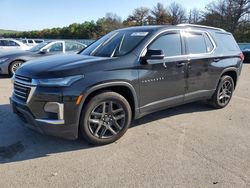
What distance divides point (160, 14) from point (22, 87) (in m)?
62.4

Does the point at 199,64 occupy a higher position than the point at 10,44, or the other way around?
the point at 10,44

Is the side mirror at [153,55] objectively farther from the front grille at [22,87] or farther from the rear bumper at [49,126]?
the front grille at [22,87]

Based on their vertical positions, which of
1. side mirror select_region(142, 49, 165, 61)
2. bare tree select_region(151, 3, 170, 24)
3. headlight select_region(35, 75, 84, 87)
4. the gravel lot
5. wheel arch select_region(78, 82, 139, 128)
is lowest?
the gravel lot

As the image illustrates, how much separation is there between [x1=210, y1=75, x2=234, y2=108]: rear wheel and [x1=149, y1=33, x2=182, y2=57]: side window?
162 cm

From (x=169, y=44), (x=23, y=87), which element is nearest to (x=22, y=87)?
(x=23, y=87)

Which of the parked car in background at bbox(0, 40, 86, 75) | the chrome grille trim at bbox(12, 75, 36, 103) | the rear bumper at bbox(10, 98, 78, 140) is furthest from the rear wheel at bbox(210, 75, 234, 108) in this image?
the parked car in background at bbox(0, 40, 86, 75)

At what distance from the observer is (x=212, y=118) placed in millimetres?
5707

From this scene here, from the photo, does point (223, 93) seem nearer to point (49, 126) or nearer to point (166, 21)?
point (49, 126)

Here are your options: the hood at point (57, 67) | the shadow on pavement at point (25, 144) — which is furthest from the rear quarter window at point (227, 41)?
the hood at point (57, 67)

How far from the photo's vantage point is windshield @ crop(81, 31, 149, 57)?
4.69 meters

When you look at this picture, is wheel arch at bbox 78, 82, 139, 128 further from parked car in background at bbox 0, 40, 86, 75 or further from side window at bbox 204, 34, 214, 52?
parked car in background at bbox 0, 40, 86, 75

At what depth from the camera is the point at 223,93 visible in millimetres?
6430

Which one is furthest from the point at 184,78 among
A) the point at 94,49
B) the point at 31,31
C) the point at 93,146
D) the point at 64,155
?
the point at 31,31

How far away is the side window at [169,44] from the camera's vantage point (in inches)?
191
